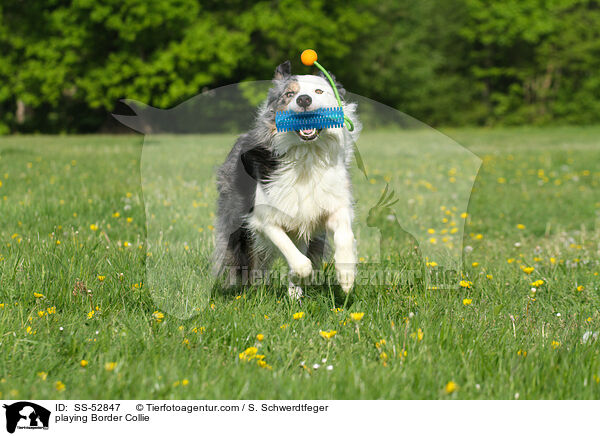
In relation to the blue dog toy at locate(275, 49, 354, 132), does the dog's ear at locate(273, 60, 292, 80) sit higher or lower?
higher

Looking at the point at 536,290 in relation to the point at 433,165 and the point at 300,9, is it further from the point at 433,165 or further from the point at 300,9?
the point at 300,9

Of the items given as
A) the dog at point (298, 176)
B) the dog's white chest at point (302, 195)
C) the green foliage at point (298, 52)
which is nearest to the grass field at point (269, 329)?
the dog at point (298, 176)

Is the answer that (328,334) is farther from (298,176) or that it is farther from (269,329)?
(298,176)

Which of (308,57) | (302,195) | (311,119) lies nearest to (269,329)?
(302,195)

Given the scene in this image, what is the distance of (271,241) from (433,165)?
7544mm

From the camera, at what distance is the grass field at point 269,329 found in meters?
2.38

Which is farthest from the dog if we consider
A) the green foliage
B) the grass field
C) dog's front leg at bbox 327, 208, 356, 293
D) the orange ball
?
the green foliage

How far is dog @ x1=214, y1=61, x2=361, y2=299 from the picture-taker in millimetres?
3109

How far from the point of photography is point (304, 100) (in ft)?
9.63

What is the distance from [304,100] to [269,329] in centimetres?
118

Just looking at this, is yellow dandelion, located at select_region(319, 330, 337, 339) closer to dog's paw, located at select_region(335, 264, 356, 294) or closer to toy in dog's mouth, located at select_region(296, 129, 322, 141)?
dog's paw, located at select_region(335, 264, 356, 294)

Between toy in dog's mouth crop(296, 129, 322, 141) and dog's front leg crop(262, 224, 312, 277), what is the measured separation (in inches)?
22.6
